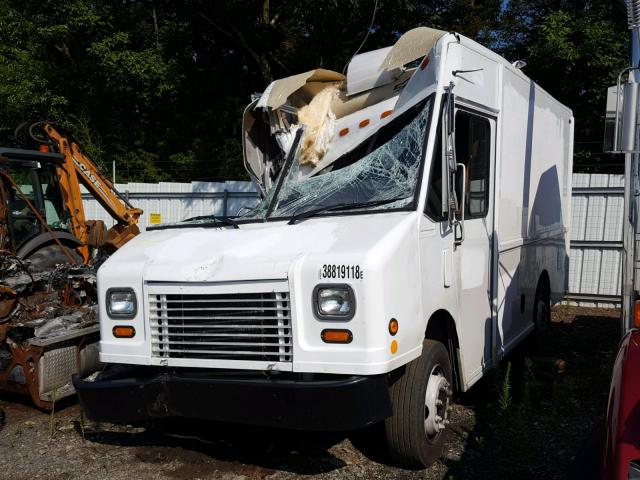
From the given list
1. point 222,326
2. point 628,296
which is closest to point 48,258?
point 222,326

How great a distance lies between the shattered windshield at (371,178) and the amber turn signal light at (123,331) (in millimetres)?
1214

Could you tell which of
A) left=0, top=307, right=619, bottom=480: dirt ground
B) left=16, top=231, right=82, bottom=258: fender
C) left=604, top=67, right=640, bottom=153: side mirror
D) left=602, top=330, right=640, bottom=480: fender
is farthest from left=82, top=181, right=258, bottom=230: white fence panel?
left=602, top=330, right=640, bottom=480: fender

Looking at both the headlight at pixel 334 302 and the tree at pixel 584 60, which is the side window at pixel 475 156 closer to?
the headlight at pixel 334 302

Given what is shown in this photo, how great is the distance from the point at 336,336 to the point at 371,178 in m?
1.37

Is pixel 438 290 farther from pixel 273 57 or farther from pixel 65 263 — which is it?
pixel 273 57

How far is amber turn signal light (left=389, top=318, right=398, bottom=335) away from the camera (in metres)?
3.65

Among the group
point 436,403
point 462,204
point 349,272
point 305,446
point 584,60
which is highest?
point 584,60

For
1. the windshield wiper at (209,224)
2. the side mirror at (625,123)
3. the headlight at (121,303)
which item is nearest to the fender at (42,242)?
the windshield wiper at (209,224)

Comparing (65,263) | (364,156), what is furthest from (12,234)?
(364,156)

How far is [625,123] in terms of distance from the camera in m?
3.88

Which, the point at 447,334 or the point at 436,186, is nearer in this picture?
the point at 436,186

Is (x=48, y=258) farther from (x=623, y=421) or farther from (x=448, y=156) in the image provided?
(x=623, y=421)

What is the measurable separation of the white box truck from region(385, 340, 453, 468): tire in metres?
0.01

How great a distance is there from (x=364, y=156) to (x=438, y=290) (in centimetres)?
116
